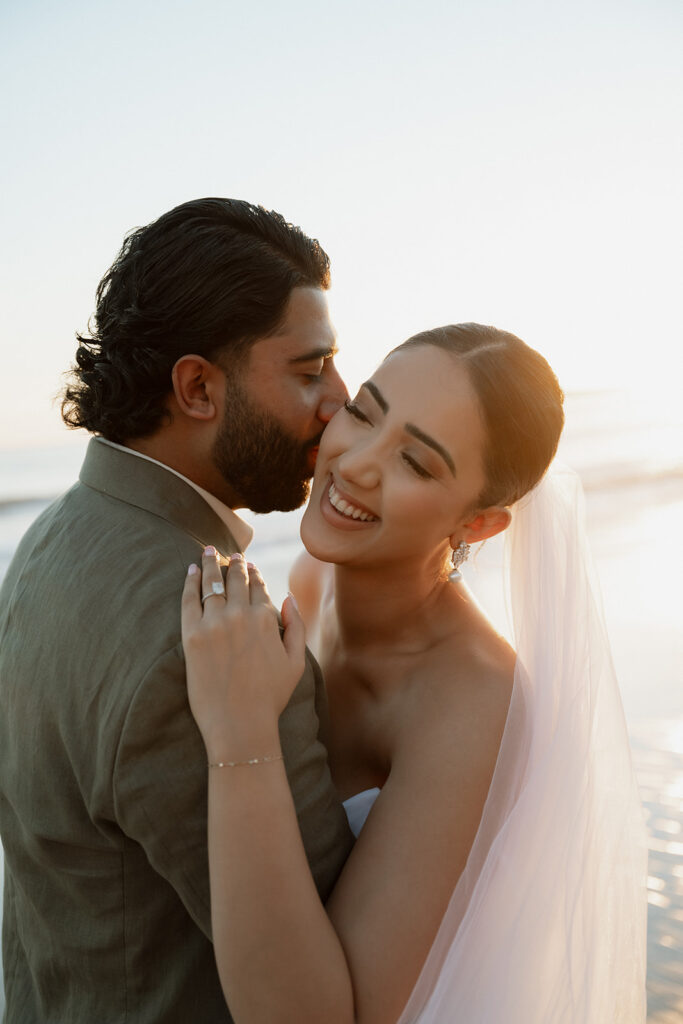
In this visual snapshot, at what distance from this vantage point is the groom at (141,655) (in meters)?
1.86

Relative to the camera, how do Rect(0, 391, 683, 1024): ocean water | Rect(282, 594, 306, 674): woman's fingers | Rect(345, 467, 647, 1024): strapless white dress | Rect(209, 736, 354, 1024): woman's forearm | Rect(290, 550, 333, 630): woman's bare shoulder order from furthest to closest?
Rect(0, 391, 683, 1024): ocean water → Rect(290, 550, 333, 630): woman's bare shoulder → Rect(345, 467, 647, 1024): strapless white dress → Rect(282, 594, 306, 674): woman's fingers → Rect(209, 736, 354, 1024): woman's forearm

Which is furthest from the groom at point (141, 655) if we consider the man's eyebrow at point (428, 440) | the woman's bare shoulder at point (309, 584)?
the woman's bare shoulder at point (309, 584)

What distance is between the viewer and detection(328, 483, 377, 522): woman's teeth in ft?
9.02

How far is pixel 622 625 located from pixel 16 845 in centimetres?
604

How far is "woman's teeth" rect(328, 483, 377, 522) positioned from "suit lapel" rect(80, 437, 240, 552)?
59 cm

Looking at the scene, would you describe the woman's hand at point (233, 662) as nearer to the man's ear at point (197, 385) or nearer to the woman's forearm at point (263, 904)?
the woman's forearm at point (263, 904)

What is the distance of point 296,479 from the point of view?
288 centimetres

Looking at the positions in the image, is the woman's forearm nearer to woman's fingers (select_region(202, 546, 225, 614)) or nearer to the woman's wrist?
the woman's wrist

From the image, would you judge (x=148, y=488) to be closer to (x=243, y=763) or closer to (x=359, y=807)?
(x=243, y=763)

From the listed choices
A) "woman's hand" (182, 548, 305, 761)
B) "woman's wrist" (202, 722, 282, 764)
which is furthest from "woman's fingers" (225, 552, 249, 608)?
"woman's wrist" (202, 722, 282, 764)

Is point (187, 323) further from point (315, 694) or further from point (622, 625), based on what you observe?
point (622, 625)

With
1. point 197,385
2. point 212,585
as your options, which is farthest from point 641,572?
point 212,585

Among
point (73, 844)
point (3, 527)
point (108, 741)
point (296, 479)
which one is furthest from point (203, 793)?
point (3, 527)

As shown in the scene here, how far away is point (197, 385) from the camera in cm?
259
